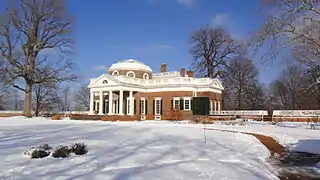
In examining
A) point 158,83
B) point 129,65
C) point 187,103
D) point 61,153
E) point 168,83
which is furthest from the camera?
point 129,65

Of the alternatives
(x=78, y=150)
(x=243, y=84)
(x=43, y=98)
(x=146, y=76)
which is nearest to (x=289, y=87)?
(x=243, y=84)

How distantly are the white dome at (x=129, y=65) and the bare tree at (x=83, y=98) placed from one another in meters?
40.0

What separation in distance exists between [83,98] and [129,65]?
44183 millimetres

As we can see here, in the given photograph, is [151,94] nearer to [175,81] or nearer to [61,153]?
[175,81]

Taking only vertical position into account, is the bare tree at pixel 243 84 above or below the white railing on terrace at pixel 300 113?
above

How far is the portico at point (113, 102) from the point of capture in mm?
40109

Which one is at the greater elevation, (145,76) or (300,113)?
(145,76)

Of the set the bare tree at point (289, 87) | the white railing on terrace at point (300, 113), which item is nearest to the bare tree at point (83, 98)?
the bare tree at point (289, 87)

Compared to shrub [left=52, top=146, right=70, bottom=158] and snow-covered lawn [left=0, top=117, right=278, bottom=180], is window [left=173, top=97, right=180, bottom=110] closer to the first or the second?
snow-covered lawn [left=0, top=117, right=278, bottom=180]

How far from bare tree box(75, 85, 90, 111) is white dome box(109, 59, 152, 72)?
39999 millimetres

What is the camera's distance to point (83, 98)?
284 ft

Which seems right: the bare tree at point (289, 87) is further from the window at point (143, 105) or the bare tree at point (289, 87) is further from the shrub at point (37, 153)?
the shrub at point (37, 153)

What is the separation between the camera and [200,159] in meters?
9.26

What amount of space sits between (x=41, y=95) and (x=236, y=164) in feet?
183
